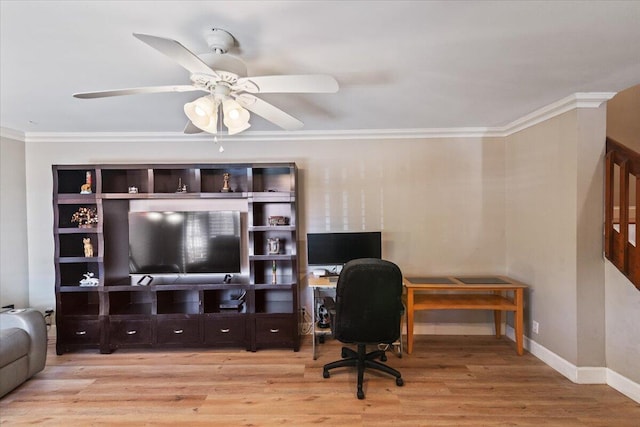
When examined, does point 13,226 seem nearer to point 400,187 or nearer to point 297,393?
point 297,393

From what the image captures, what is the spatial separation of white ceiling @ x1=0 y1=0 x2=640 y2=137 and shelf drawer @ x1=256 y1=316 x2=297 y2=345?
211 cm

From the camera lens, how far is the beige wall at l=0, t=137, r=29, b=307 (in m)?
3.07

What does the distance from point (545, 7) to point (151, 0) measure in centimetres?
183

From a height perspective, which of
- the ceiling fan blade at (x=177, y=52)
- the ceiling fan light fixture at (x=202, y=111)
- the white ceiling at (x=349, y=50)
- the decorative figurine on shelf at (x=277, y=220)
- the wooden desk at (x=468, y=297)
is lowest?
the wooden desk at (x=468, y=297)

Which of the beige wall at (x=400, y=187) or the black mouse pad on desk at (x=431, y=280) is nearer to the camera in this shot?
the black mouse pad on desk at (x=431, y=280)

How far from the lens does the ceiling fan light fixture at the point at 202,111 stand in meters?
1.53

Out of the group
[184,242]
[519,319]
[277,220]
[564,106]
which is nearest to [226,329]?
[184,242]

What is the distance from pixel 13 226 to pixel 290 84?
12.3ft

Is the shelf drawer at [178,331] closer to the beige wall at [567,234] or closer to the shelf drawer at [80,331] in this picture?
the shelf drawer at [80,331]

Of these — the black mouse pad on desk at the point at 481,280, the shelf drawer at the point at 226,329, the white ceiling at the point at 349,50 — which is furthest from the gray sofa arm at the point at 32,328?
the black mouse pad on desk at the point at 481,280

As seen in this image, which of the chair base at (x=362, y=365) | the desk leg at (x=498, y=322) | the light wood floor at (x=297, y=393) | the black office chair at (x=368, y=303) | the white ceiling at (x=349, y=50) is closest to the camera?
the white ceiling at (x=349, y=50)

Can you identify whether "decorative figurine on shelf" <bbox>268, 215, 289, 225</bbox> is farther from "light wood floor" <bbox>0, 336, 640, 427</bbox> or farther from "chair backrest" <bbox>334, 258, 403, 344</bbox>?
"light wood floor" <bbox>0, 336, 640, 427</bbox>

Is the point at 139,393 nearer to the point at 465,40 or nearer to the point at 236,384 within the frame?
the point at 236,384

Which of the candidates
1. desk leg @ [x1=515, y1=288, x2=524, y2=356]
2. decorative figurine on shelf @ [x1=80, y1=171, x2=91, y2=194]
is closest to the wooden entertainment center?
decorative figurine on shelf @ [x1=80, y1=171, x2=91, y2=194]
